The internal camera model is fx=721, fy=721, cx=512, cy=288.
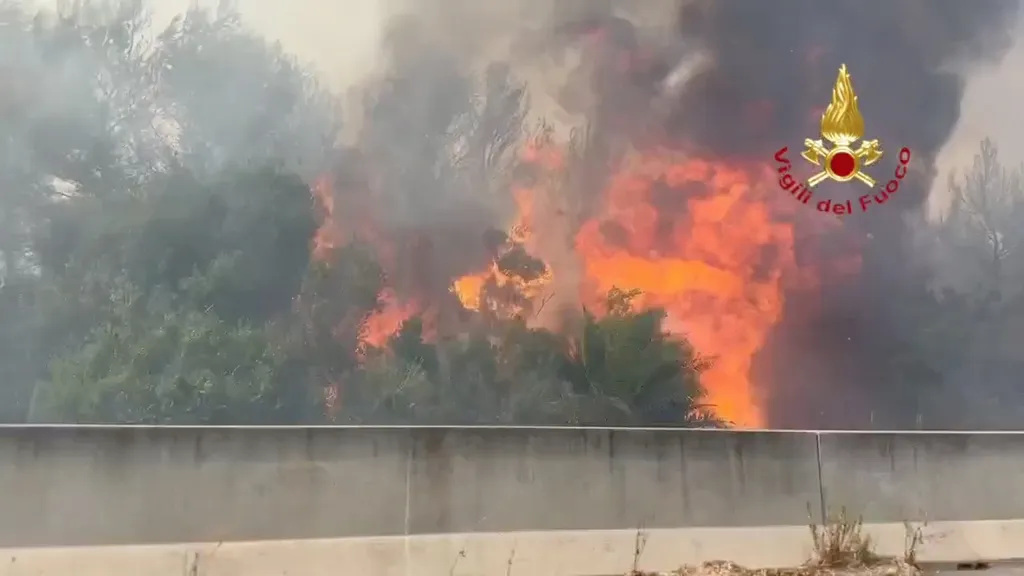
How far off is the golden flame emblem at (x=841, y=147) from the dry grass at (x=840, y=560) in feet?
6.47

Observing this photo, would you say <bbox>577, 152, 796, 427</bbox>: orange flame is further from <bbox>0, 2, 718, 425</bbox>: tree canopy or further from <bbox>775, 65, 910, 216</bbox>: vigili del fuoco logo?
<bbox>775, 65, 910, 216</bbox>: vigili del fuoco logo

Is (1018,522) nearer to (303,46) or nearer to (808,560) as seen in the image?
(808,560)

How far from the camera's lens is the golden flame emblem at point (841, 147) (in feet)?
14.3

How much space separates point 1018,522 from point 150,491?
4.70 meters

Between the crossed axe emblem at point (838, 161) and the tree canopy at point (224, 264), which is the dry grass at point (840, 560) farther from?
the crossed axe emblem at point (838, 161)

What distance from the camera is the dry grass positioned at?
3.78m

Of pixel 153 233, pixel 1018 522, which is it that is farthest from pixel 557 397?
pixel 1018 522

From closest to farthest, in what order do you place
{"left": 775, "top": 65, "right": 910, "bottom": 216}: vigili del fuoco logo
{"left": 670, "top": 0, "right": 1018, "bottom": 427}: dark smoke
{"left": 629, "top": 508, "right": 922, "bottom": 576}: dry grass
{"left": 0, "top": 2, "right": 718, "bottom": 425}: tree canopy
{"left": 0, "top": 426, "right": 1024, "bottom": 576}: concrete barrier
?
{"left": 0, "top": 426, "right": 1024, "bottom": 576}: concrete barrier → {"left": 0, "top": 2, "right": 718, "bottom": 425}: tree canopy → {"left": 629, "top": 508, "right": 922, "bottom": 576}: dry grass → {"left": 670, "top": 0, "right": 1018, "bottom": 427}: dark smoke → {"left": 775, "top": 65, "right": 910, "bottom": 216}: vigili del fuoco logo

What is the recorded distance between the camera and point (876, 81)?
4.48 meters

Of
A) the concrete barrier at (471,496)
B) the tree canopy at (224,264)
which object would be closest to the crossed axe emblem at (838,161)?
the tree canopy at (224,264)

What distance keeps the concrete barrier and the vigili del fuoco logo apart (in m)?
1.41

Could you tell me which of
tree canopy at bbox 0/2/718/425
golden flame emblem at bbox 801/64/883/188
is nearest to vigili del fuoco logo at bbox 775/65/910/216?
golden flame emblem at bbox 801/64/883/188

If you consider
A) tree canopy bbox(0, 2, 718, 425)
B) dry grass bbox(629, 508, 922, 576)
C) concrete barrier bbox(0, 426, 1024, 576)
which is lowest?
dry grass bbox(629, 508, 922, 576)

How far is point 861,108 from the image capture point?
4438 millimetres
